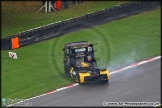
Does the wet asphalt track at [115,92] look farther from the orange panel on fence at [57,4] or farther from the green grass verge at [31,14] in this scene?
the orange panel on fence at [57,4]

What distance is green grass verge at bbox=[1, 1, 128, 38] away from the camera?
117 feet

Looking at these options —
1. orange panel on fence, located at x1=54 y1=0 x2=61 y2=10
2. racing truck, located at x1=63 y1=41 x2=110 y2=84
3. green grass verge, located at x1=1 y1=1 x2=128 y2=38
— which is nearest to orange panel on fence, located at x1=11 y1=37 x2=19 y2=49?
green grass verge, located at x1=1 y1=1 x2=128 y2=38

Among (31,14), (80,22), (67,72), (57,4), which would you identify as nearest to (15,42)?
(80,22)

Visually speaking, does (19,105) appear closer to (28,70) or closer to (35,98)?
(35,98)

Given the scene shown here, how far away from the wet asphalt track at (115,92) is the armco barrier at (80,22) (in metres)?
7.01

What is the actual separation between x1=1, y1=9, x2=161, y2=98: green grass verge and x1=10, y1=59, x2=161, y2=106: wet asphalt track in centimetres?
103

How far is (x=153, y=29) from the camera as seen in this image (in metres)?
33.5

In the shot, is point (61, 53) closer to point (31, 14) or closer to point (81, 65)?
point (81, 65)

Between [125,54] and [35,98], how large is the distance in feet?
24.2

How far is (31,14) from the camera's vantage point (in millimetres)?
38594

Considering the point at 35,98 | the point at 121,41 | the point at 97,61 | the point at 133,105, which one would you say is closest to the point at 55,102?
the point at 35,98

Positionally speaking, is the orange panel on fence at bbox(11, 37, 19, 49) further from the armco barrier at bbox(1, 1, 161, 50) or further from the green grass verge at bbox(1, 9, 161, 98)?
the green grass verge at bbox(1, 9, 161, 98)

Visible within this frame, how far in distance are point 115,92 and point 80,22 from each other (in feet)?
34.3

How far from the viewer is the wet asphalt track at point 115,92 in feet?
77.0
